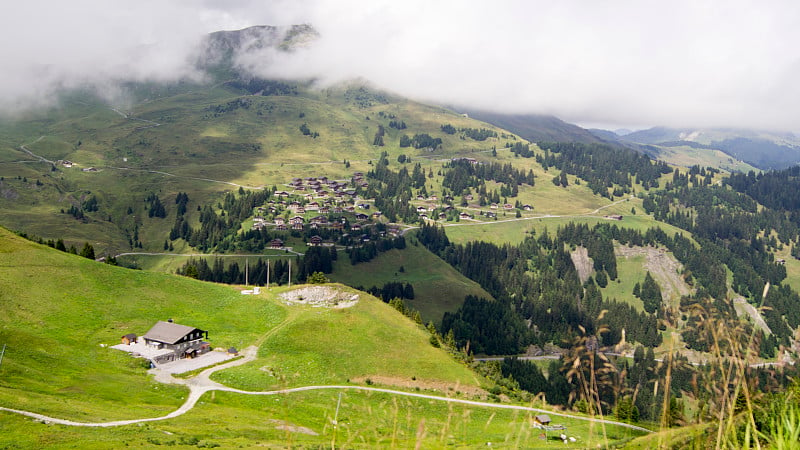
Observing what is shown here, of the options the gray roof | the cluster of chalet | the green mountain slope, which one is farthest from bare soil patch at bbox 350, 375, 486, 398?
the gray roof

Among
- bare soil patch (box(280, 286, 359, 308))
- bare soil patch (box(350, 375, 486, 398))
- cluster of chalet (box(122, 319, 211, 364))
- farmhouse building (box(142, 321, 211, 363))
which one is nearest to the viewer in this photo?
cluster of chalet (box(122, 319, 211, 364))

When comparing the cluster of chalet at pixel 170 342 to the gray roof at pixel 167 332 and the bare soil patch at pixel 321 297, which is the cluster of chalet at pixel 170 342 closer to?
the gray roof at pixel 167 332

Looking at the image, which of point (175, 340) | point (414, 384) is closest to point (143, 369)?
point (175, 340)

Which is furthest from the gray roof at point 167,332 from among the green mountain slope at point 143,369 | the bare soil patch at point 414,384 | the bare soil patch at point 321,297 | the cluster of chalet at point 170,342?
the bare soil patch at point 414,384

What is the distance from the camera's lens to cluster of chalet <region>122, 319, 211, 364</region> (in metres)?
76.7

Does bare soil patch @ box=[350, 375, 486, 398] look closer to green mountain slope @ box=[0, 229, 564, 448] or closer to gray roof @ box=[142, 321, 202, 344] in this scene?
green mountain slope @ box=[0, 229, 564, 448]

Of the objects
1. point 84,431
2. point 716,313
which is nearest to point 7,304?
point 84,431

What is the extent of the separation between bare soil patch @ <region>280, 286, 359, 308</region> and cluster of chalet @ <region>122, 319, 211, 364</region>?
80.0ft

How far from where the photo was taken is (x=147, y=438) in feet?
128

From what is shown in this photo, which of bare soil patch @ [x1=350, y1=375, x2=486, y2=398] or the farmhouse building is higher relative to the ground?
the farmhouse building

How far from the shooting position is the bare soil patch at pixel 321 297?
10150 cm

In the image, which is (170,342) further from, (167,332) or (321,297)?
(321,297)

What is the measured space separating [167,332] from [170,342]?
294 cm

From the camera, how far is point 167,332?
3118 inches
